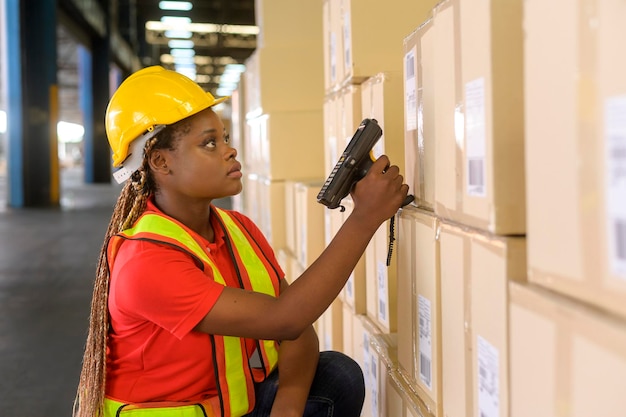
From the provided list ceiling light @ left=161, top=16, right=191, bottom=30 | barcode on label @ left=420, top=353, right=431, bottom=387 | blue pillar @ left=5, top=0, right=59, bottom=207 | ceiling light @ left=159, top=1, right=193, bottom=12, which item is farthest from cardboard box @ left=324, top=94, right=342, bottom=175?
ceiling light @ left=161, top=16, right=191, bottom=30

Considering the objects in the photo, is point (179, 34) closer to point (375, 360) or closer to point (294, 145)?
point (294, 145)

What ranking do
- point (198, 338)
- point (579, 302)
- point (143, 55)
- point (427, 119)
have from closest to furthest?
point (579, 302) < point (427, 119) < point (198, 338) < point (143, 55)

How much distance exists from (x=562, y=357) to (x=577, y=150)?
0.25 metres

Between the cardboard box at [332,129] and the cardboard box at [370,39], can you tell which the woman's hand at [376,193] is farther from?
the cardboard box at [332,129]

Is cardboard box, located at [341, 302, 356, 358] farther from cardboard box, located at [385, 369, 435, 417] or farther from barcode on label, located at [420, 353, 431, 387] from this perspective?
barcode on label, located at [420, 353, 431, 387]

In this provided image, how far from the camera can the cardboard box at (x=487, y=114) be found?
999 millimetres

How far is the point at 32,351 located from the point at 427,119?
10.0 feet

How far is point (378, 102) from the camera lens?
1.84m

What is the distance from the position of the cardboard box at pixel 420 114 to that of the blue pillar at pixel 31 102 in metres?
11.5

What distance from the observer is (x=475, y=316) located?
1.09 metres

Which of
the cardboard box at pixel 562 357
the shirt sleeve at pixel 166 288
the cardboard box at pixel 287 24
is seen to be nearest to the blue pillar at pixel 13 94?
the cardboard box at pixel 287 24

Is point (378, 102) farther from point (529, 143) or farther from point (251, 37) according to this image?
point (251, 37)

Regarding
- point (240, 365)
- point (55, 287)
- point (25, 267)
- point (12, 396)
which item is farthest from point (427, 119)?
point (25, 267)

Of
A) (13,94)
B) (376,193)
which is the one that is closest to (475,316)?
(376,193)
